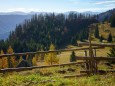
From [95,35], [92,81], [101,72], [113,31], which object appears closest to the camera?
[92,81]

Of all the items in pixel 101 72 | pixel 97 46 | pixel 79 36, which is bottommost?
pixel 79 36

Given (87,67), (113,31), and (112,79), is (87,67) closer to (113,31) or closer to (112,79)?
(112,79)

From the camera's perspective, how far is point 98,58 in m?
13.8

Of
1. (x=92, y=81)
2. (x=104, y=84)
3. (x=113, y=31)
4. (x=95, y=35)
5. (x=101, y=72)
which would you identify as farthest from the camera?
(x=113, y=31)

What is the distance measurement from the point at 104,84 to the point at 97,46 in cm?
418

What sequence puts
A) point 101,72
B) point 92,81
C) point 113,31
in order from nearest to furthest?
point 92,81 → point 101,72 → point 113,31

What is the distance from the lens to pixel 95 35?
610 feet

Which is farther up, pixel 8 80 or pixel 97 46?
pixel 97 46

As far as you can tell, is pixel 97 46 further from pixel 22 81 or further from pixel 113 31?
pixel 113 31

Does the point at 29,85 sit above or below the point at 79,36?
above

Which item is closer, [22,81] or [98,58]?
[22,81]

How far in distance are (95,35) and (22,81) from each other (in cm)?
17756

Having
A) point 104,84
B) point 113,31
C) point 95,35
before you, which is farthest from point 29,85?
point 113,31

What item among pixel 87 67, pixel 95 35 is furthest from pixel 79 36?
pixel 87 67
